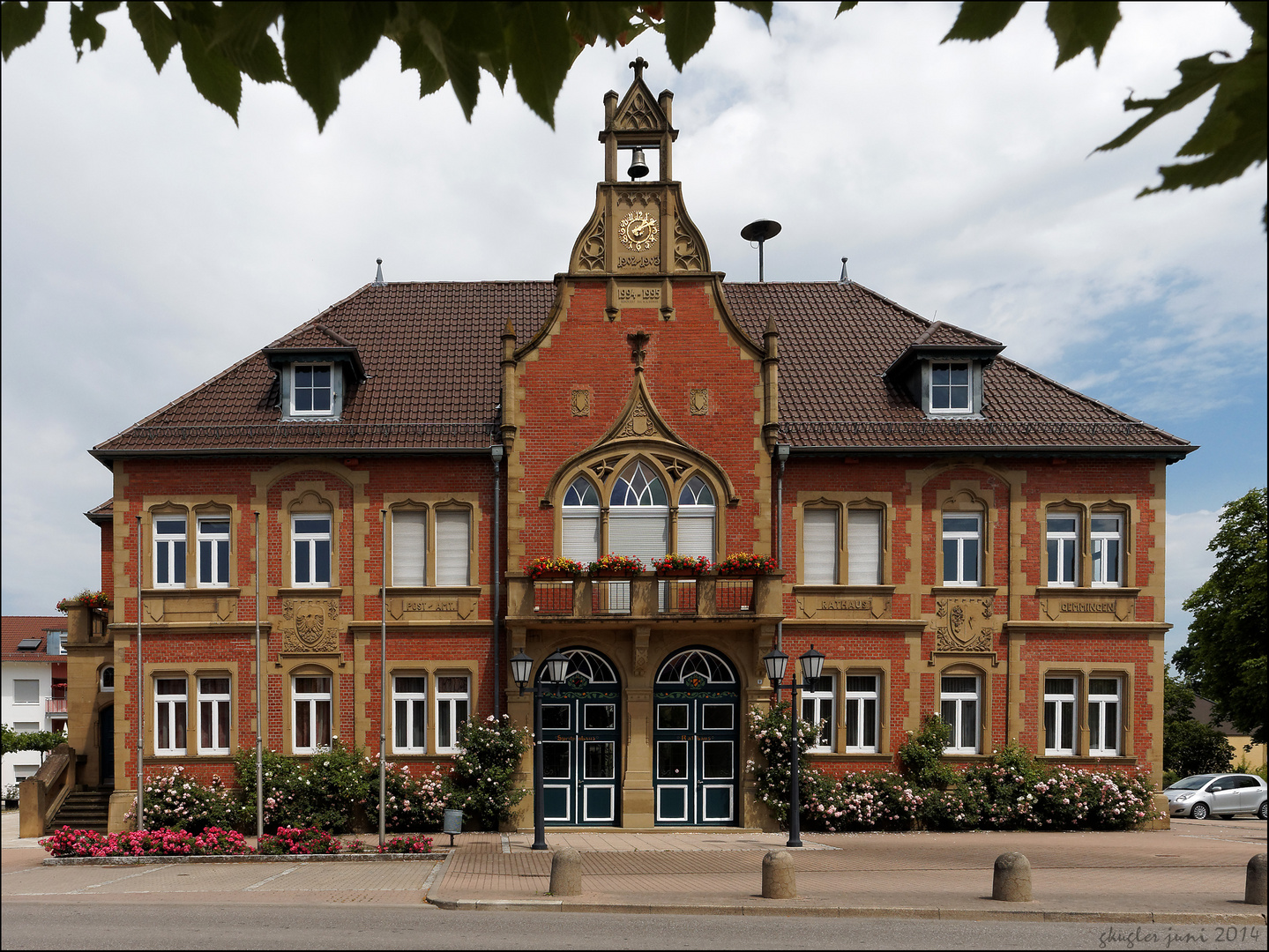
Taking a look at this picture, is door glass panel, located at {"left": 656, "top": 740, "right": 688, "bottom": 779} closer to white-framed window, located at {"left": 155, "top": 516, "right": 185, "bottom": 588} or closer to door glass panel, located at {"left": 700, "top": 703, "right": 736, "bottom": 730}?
door glass panel, located at {"left": 700, "top": 703, "right": 736, "bottom": 730}

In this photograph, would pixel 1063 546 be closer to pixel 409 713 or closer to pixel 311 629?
pixel 409 713

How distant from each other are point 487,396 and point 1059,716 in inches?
577

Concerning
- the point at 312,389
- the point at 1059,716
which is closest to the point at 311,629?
the point at 312,389

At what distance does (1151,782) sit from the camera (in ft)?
71.4

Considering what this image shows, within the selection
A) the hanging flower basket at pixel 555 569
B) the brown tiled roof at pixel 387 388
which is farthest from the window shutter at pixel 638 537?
the brown tiled roof at pixel 387 388

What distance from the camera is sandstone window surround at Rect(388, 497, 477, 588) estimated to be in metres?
21.9

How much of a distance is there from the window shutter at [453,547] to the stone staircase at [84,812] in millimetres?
8996

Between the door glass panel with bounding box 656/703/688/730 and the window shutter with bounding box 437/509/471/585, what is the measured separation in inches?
200

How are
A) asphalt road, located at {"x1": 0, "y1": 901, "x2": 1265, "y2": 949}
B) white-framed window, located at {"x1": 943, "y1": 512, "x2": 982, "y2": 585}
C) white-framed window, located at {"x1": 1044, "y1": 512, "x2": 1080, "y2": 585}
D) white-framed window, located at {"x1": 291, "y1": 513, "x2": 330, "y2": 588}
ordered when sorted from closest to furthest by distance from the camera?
asphalt road, located at {"x1": 0, "y1": 901, "x2": 1265, "y2": 949}
white-framed window, located at {"x1": 291, "y1": 513, "x2": 330, "y2": 588}
white-framed window, located at {"x1": 1044, "y1": 512, "x2": 1080, "y2": 585}
white-framed window, located at {"x1": 943, "y1": 512, "x2": 982, "y2": 585}

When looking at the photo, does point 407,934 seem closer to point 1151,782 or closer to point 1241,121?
point 1241,121

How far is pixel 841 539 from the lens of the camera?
72.5 ft

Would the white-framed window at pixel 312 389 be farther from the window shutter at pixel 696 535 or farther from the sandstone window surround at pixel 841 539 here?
the sandstone window surround at pixel 841 539

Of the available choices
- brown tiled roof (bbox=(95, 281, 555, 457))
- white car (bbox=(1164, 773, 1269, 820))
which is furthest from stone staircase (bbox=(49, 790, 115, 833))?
white car (bbox=(1164, 773, 1269, 820))

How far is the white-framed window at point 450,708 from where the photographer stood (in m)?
21.4
